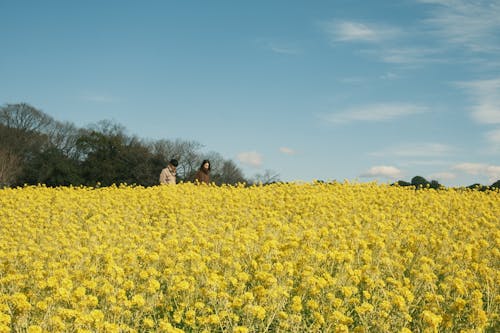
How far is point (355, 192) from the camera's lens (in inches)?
655

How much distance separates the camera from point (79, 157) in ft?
192

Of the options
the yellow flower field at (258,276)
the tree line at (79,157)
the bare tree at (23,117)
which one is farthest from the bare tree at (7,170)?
the yellow flower field at (258,276)

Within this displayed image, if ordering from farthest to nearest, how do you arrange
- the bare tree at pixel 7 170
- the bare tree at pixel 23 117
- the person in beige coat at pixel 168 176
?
the bare tree at pixel 23 117 → the bare tree at pixel 7 170 → the person in beige coat at pixel 168 176

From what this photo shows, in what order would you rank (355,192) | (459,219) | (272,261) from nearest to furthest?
1. (272,261)
2. (459,219)
3. (355,192)

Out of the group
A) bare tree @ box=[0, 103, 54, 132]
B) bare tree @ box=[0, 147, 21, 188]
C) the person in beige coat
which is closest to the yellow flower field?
the person in beige coat

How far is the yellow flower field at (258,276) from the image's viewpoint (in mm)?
5531

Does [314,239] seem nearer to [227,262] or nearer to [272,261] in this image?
[272,261]

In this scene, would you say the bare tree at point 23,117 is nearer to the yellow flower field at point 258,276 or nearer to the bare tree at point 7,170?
the bare tree at point 7,170

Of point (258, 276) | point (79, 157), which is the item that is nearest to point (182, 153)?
point (79, 157)

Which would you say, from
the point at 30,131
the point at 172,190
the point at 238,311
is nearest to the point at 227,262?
the point at 238,311

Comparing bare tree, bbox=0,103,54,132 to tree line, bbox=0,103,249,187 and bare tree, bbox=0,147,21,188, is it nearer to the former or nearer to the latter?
tree line, bbox=0,103,249,187

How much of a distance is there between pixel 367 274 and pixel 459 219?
17.0 ft

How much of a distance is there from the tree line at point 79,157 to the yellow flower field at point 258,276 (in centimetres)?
3312

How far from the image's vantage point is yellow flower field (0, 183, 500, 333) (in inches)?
218
